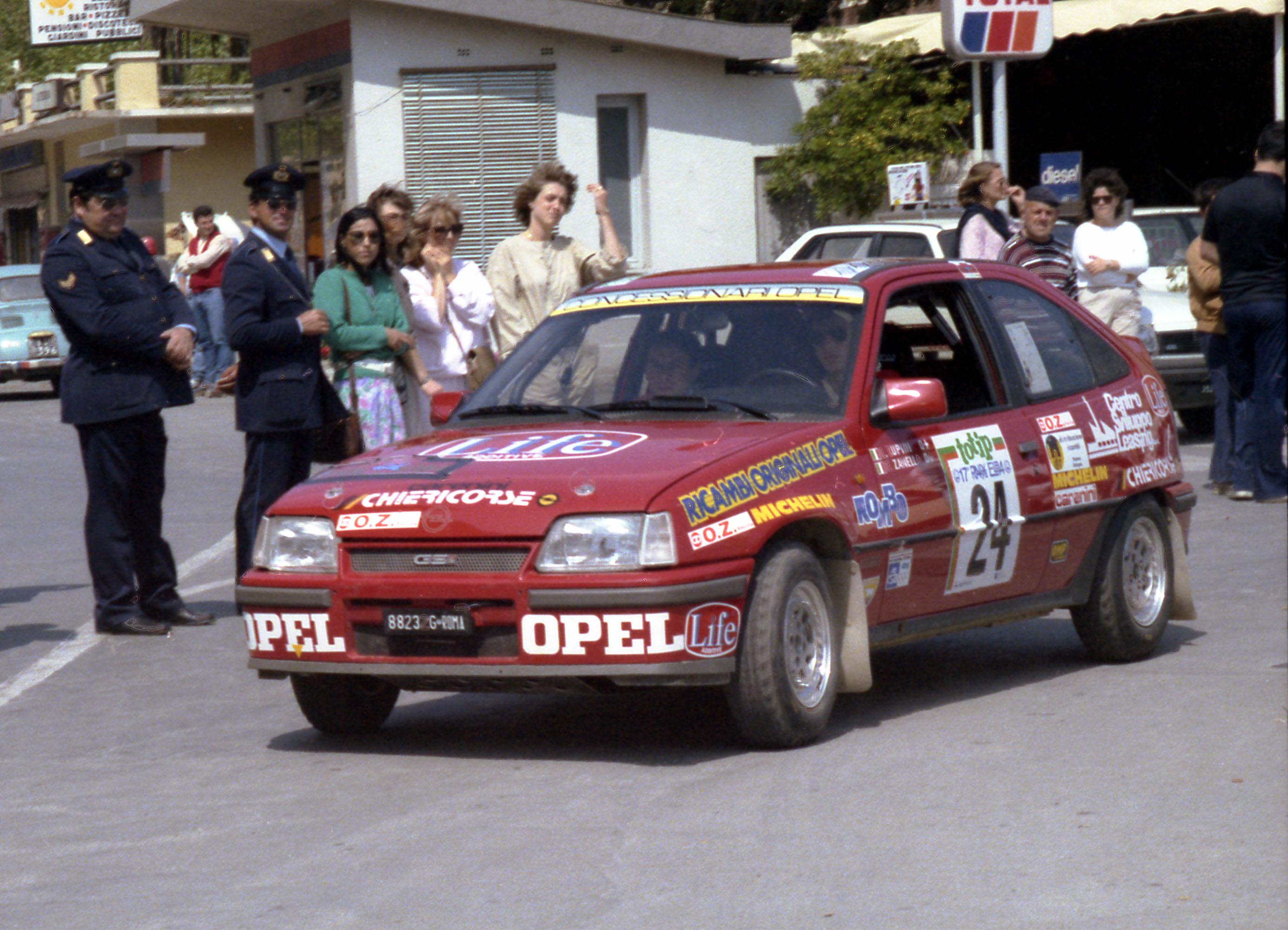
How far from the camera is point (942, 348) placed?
7379 millimetres

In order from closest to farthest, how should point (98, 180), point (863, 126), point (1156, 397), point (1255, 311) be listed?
point (1156, 397)
point (98, 180)
point (1255, 311)
point (863, 126)

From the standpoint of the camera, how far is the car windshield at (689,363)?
6.62 meters

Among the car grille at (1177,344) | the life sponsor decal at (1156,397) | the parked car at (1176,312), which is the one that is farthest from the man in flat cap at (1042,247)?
the life sponsor decal at (1156,397)

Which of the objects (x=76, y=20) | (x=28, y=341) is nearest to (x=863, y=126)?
(x=28, y=341)

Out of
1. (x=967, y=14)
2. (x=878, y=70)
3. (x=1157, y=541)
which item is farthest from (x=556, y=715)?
(x=878, y=70)

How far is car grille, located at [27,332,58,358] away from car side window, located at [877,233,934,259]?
12.7 metres

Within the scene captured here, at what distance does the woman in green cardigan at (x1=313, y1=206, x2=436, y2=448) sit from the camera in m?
8.82

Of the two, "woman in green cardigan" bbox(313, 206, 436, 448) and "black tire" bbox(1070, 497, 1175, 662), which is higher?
"woman in green cardigan" bbox(313, 206, 436, 448)

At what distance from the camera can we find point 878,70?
23.9 meters

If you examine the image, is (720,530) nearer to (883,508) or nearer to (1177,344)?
(883,508)

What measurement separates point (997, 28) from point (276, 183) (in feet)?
24.8

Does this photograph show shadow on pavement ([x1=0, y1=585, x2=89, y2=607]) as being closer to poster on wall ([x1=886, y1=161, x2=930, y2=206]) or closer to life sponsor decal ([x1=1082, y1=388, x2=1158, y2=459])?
life sponsor decal ([x1=1082, y1=388, x2=1158, y2=459])

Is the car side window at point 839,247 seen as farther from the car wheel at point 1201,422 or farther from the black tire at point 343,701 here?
the black tire at point 343,701

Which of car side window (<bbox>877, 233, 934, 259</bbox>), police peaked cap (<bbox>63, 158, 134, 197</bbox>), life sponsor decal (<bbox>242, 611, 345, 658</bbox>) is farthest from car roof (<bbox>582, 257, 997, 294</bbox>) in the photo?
car side window (<bbox>877, 233, 934, 259</bbox>)
